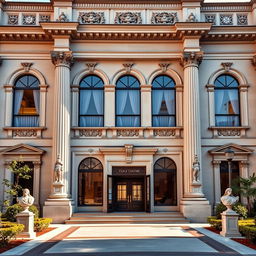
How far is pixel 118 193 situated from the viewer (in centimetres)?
2772

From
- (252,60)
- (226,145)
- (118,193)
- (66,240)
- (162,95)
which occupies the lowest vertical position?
(66,240)

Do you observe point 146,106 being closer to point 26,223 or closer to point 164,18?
point 164,18

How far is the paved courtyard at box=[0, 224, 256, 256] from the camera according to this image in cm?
1331

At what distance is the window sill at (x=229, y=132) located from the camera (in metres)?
27.3

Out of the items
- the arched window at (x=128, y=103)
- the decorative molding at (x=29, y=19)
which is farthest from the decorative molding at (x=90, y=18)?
the arched window at (x=128, y=103)

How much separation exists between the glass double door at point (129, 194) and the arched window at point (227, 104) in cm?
690

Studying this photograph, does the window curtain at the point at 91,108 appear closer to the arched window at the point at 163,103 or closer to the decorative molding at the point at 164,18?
the arched window at the point at 163,103

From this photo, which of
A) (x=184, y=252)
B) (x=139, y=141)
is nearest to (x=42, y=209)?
(x=139, y=141)

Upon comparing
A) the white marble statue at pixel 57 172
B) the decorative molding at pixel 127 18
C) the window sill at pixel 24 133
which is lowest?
the white marble statue at pixel 57 172

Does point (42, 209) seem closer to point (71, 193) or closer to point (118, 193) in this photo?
point (71, 193)

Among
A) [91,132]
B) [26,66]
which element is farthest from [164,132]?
[26,66]

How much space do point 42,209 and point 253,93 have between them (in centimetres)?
1611

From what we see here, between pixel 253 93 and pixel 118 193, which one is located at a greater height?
pixel 253 93

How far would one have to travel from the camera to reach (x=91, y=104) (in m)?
27.8
